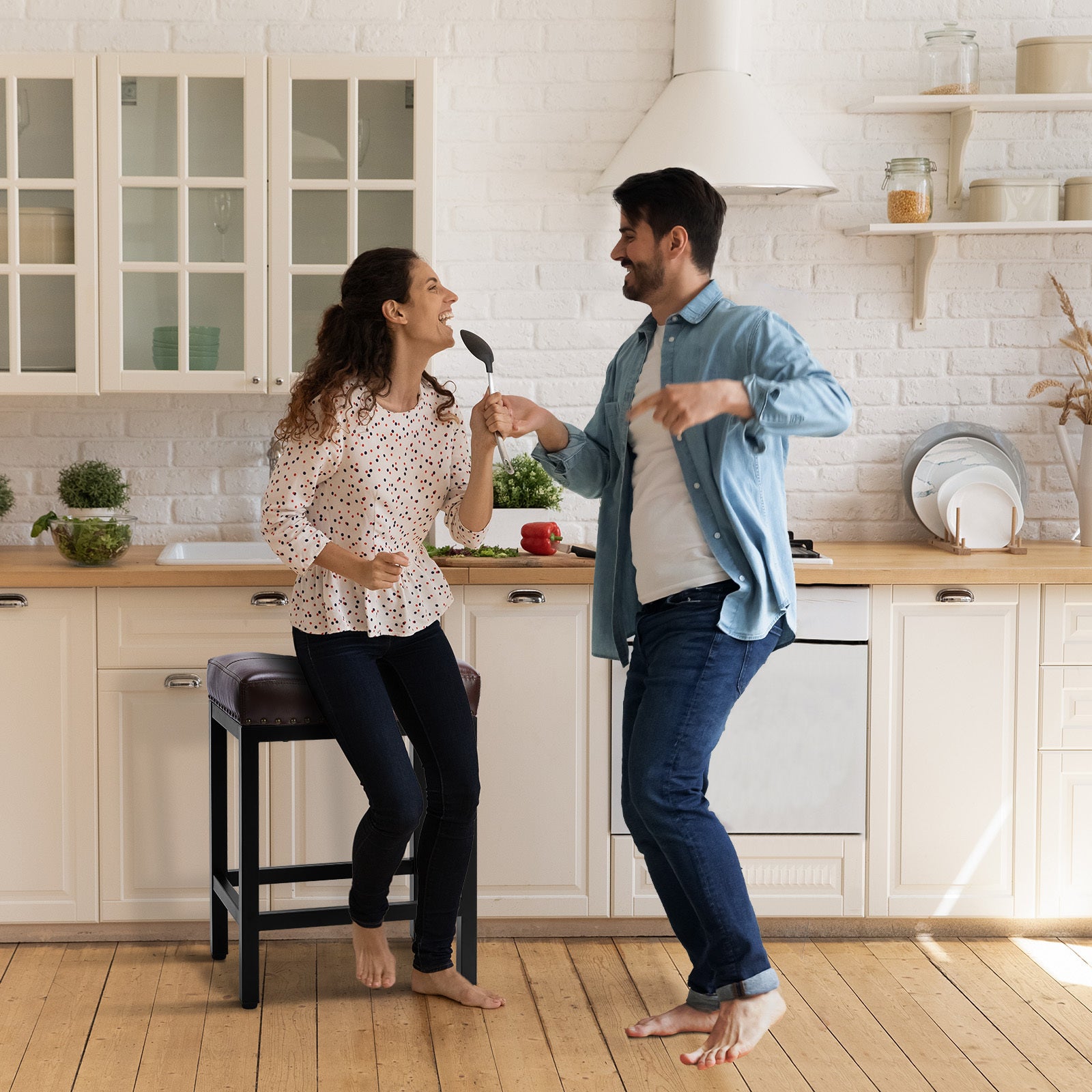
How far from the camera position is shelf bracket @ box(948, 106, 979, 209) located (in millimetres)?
3301

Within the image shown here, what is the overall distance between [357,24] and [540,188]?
1.99 ft

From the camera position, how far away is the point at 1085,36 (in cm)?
319

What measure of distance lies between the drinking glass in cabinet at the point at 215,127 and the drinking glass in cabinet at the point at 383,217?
11.4 inches

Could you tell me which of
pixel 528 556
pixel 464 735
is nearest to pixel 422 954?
pixel 464 735

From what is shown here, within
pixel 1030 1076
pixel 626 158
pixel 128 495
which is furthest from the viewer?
pixel 128 495

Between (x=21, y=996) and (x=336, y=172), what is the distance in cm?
188

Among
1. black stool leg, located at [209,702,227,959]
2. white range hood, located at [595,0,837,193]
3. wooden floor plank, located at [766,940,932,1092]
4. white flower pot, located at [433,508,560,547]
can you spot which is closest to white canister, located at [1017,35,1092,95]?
white range hood, located at [595,0,837,193]

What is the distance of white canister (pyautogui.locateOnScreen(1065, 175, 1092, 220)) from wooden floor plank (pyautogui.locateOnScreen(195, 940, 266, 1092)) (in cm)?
264

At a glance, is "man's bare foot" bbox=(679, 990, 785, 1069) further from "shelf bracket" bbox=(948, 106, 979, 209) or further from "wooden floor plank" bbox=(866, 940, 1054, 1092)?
"shelf bracket" bbox=(948, 106, 979, 209)

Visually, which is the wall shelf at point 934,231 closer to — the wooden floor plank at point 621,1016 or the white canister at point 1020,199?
the white canister at point 1020,199

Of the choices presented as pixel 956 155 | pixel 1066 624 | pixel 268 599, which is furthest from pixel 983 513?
pixel 268 599

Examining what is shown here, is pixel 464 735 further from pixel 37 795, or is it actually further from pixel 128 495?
pixel 128 495

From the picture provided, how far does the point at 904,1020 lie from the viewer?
2488 mm

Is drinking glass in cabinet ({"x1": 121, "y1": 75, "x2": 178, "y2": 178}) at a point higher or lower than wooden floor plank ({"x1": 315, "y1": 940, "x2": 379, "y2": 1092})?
higher
